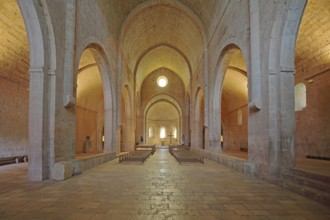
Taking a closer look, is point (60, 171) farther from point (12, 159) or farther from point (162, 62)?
point (162, 62)

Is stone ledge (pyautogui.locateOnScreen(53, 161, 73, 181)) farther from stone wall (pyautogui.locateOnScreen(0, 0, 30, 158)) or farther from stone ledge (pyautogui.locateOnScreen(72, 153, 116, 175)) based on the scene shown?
stone wall (pyautogui.locateOnScreen(0, 0, 30, 158))

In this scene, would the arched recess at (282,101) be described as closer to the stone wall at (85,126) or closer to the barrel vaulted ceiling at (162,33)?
the barrel vaulted ceiling at (162,33)

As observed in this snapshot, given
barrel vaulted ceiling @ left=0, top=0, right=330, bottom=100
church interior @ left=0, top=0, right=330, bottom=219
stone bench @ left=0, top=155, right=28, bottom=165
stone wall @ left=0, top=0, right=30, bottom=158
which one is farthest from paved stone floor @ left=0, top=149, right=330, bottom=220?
barrel vaulted ceiling @ left=0, top=0, right=330, bottom=100

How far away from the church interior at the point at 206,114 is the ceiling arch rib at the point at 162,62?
277 inches

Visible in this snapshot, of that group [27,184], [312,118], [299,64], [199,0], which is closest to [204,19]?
[199,0]

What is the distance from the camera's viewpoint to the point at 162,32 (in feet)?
70.0

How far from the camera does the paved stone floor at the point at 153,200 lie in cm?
409

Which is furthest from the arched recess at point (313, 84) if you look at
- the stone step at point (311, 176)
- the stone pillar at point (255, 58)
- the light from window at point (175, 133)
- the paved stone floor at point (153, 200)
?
the light from window at point (175, 133)

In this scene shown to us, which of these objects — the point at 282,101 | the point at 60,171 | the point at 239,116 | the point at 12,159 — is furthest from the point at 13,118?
the point at 239,116

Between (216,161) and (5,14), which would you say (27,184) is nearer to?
(5,14)

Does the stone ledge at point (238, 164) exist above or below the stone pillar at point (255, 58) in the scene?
below

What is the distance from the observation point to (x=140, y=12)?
16.9 m

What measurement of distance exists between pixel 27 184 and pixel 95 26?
23.9 feet

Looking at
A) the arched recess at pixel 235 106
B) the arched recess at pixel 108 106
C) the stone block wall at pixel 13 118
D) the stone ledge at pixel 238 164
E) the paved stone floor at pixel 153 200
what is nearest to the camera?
the paved stone floor at pixel 153 200
